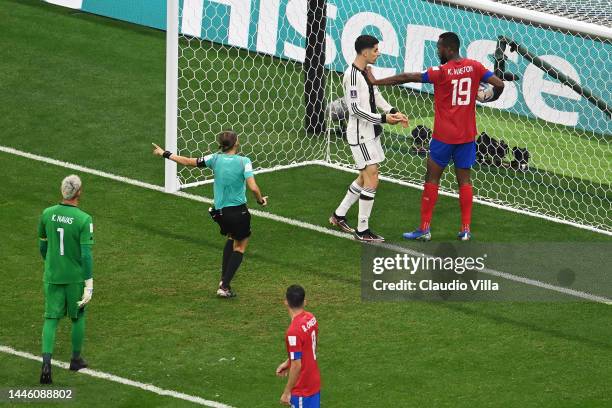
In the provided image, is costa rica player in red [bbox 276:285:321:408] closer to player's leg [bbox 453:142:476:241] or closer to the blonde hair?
the blonde hair

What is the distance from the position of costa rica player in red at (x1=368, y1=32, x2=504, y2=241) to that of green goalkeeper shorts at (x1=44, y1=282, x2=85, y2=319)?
4.89m

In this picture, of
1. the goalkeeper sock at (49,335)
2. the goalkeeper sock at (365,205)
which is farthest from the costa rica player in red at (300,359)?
the goalkeeper sock at (365,205)

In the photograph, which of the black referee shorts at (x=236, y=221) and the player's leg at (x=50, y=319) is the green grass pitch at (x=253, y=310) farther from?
the black referee shorts at (x=236, y=221)

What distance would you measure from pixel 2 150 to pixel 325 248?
5089 mm

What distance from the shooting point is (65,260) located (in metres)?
11.8

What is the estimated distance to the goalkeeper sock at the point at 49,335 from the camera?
1184cm

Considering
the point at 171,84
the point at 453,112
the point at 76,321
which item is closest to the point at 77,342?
the point at 76,321

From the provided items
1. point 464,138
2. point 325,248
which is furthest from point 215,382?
point 464,138

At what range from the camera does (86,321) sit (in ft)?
43.7

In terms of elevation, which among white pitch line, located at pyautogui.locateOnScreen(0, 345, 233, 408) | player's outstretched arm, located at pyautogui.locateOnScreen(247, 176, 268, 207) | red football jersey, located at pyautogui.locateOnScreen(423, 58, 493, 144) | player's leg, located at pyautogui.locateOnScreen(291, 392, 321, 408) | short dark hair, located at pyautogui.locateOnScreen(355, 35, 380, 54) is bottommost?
white pitch line, located at pyautogui.locateOnScreen(0, 345, 233, 408)

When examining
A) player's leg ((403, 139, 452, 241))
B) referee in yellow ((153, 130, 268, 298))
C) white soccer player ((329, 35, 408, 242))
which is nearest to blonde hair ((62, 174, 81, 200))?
referee in yellow ((153, 130, 268, 298))

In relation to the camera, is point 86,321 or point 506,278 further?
point 506,278

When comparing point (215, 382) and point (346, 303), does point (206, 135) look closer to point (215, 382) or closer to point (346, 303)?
point (346, 303)

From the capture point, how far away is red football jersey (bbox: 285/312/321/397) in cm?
1011
